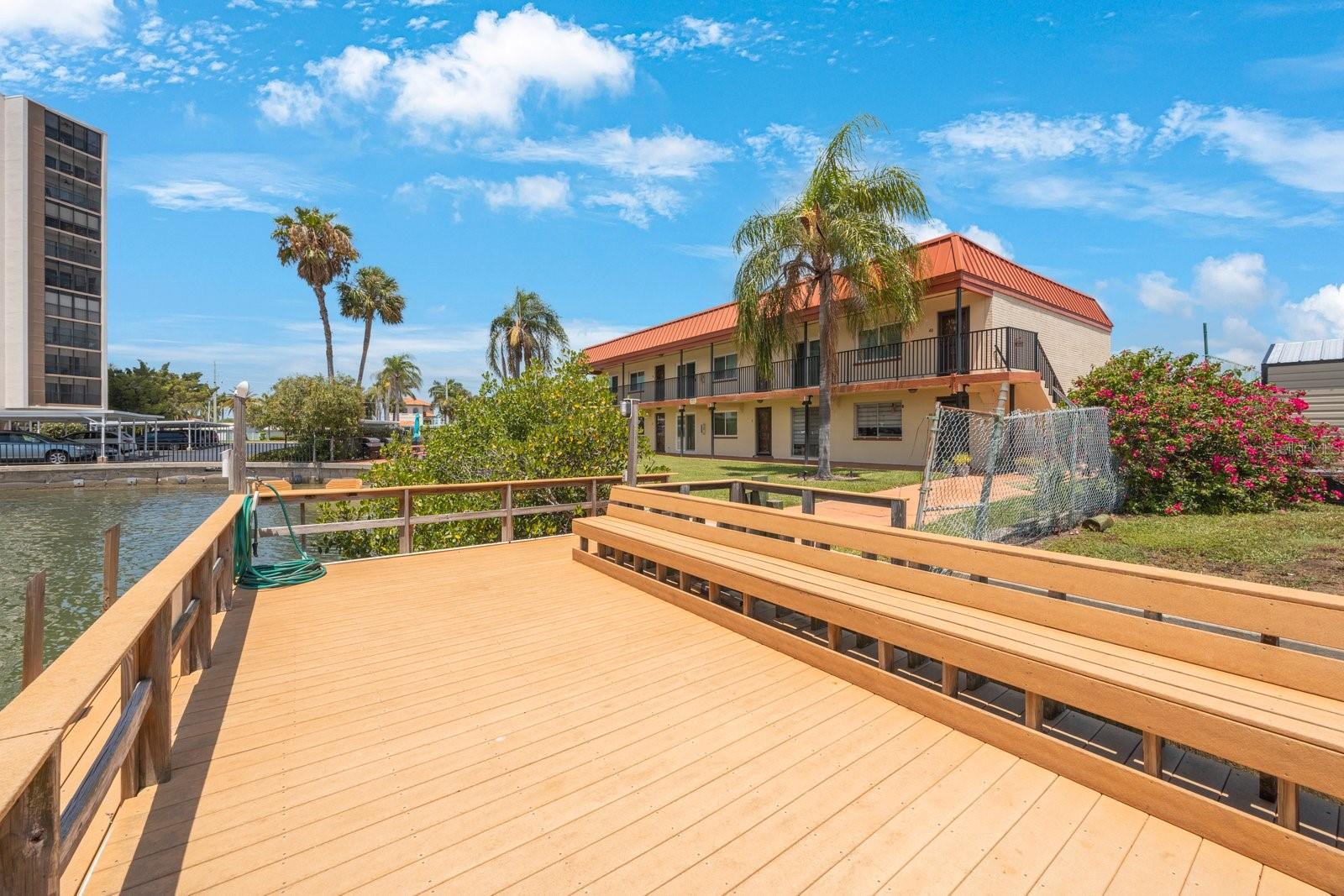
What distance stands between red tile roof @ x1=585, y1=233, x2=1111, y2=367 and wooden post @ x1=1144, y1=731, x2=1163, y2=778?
50.6 feet

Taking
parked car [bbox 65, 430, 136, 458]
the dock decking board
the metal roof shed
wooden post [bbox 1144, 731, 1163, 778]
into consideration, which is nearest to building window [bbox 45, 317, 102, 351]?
parked car [bbox 65, 430, 136, 458]

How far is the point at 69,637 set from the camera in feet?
29.7

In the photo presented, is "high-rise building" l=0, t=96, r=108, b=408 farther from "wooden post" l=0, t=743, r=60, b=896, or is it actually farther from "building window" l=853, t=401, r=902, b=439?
"wooden post" l=0, t=743, r=60, b=896

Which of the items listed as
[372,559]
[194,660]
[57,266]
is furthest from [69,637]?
[57,266]

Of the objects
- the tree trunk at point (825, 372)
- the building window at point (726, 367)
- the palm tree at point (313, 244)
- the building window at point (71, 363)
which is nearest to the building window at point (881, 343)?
the tree trunk at point (825, 372)

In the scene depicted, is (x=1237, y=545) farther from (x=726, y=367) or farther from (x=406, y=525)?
(x=726, y=367)

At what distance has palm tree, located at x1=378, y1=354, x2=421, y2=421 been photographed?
77.6 meters

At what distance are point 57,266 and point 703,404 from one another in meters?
47.1

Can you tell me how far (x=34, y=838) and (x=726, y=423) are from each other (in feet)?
87.8

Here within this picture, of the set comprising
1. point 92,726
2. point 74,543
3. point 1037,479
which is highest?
point 1037,479

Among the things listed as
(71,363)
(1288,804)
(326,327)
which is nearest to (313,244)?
(326,327)

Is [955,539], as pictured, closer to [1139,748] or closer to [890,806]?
[1139,748]

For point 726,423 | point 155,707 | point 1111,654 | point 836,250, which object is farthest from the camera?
point 726,423

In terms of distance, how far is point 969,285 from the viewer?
17.0m
